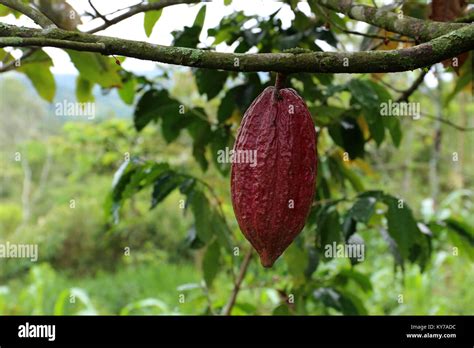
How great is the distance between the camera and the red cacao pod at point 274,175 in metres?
0.73

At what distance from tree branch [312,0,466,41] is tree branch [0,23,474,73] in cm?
26

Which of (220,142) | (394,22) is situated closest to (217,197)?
(220,142)

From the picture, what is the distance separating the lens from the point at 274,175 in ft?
2.39

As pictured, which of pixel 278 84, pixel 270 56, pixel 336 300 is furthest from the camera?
pixel 336 300

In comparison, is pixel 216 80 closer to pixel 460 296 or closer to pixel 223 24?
pixel 223 24

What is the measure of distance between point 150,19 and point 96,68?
17cm

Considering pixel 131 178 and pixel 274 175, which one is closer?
pixel 274 175

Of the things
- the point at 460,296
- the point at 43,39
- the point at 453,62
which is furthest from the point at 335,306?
the point at 460,296

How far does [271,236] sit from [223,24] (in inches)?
36.9

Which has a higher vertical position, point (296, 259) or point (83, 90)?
point (83, 90)

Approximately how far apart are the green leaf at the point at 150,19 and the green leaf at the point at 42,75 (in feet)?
0.80

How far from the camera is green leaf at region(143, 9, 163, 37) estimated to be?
1384 mm

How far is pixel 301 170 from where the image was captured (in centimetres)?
74

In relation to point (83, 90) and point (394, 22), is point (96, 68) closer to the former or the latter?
point (83, 90)
